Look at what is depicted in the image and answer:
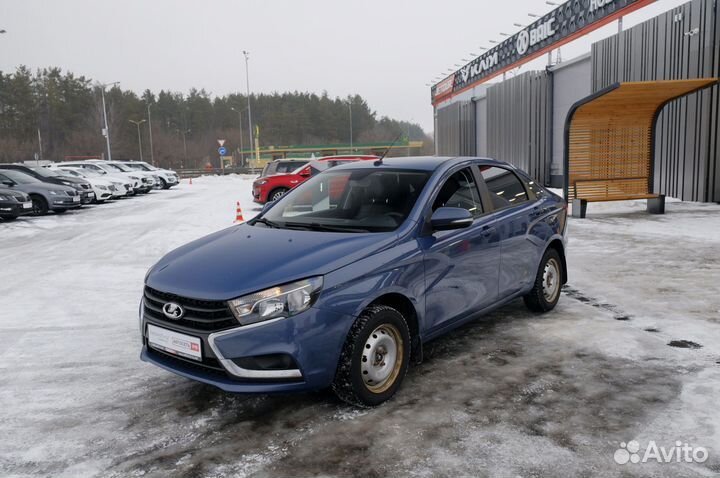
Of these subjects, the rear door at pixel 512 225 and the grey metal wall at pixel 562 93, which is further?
the grey metal wall at pixel 562 93

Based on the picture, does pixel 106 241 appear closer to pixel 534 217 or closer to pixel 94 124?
pixel 534 217

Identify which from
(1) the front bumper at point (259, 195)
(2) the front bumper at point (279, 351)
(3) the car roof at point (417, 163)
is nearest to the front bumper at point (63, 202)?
(1) the front bumper at point (259, 195)

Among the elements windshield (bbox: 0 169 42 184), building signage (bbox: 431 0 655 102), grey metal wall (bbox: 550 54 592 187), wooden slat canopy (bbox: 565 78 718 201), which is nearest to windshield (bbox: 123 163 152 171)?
windshield (bbox: 0 169 42 184)

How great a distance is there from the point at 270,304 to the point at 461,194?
213 centimetres

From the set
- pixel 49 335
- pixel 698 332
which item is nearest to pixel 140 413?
pixel 49 335

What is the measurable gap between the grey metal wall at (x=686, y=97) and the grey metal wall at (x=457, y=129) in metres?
18.7

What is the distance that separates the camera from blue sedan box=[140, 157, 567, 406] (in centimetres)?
346

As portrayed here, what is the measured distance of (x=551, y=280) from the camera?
6.12 meters

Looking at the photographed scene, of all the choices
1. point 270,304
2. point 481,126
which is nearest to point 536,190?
point 270,304

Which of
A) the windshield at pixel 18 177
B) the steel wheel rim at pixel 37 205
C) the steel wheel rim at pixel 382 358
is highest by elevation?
the windshield at pixel 18 177

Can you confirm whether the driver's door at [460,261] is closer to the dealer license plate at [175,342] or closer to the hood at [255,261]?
the hood at [255,261]

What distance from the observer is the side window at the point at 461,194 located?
15.4 feet

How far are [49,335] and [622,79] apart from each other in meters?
19.7

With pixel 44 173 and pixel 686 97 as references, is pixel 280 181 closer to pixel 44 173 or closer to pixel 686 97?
pixel 44 173
